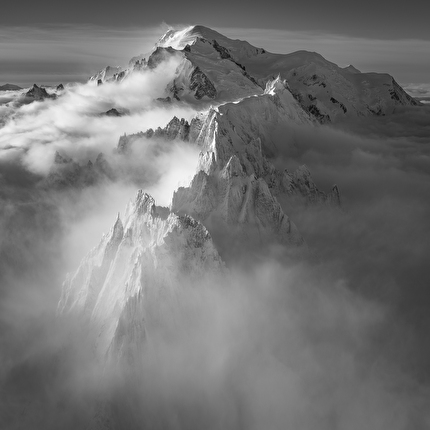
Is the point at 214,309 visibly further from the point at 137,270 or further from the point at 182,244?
the point at 137,270

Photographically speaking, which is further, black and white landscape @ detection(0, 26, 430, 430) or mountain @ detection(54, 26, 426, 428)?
black and white landscape @ detection(0, 26, 430, 430)

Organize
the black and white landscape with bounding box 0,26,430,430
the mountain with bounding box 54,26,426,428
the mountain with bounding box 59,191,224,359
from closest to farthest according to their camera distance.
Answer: the mountain with bounding box 59,191,224,359
the mountain with bounding box 54,26,426,428
the black and white landscape with bounding box 0,26,430,430

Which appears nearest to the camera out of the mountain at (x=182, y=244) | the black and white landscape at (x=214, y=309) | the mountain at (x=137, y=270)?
the mountain at (x=137, y=270)

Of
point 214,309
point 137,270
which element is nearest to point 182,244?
point 137,270

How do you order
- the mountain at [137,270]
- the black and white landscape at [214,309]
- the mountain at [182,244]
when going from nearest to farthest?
the mountain at [137,270] → the mountain at [182,244] → the black and white landscape at [214,309]

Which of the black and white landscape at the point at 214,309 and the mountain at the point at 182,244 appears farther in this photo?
the black and white landscape at the point at 214,309

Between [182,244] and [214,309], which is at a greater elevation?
[182,244]

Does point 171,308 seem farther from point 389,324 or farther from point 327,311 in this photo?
point 389,324

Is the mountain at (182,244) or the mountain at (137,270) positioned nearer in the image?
the mountain at (137,270)

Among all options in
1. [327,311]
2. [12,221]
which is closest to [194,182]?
[327,311]

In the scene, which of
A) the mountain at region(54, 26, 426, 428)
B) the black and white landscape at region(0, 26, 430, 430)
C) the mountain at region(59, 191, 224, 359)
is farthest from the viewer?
the black and white landscape at region(0, 26, 430, 430)

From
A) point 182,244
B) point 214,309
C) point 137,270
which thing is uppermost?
point 182,244
